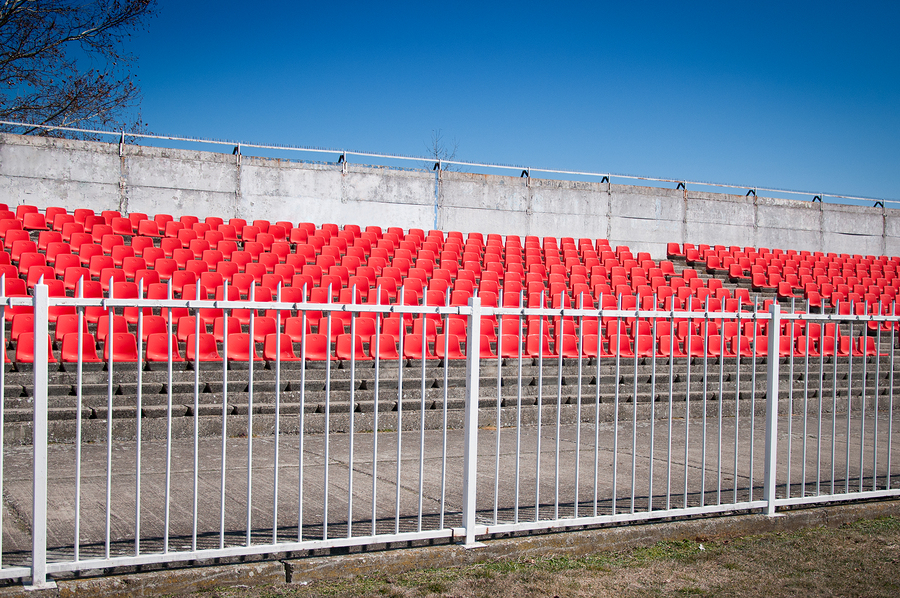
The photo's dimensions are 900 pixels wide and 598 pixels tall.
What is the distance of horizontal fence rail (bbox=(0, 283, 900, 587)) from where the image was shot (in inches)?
162

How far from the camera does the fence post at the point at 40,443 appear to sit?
3.51 meters

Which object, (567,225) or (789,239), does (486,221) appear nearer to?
(567,225)

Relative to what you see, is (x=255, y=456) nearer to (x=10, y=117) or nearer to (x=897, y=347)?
(x=897, y=347)

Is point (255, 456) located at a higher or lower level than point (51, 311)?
lower

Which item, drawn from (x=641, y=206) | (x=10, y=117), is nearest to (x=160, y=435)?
(x=641, y=206)

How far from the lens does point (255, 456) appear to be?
682 centimetres

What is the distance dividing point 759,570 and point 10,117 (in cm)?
2750

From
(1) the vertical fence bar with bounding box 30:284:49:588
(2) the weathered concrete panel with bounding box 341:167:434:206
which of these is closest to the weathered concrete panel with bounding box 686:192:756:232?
(2) the weathered concrete panel with bounding box 341:167:434:206

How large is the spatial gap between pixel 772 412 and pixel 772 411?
0.01 m

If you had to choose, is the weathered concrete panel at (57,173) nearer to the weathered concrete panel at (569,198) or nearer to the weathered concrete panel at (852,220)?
the weathered concrete panel at (569,198)

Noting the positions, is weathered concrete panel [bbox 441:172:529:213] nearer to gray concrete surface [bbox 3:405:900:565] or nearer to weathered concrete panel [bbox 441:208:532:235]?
weathered concrete panel [bbox 441:208:532:235]

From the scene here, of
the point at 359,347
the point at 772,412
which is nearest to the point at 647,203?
the point at 359,347

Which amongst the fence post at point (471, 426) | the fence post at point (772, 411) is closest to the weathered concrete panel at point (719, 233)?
the fence post at point (772, 411)

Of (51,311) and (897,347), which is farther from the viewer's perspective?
(897,347)
